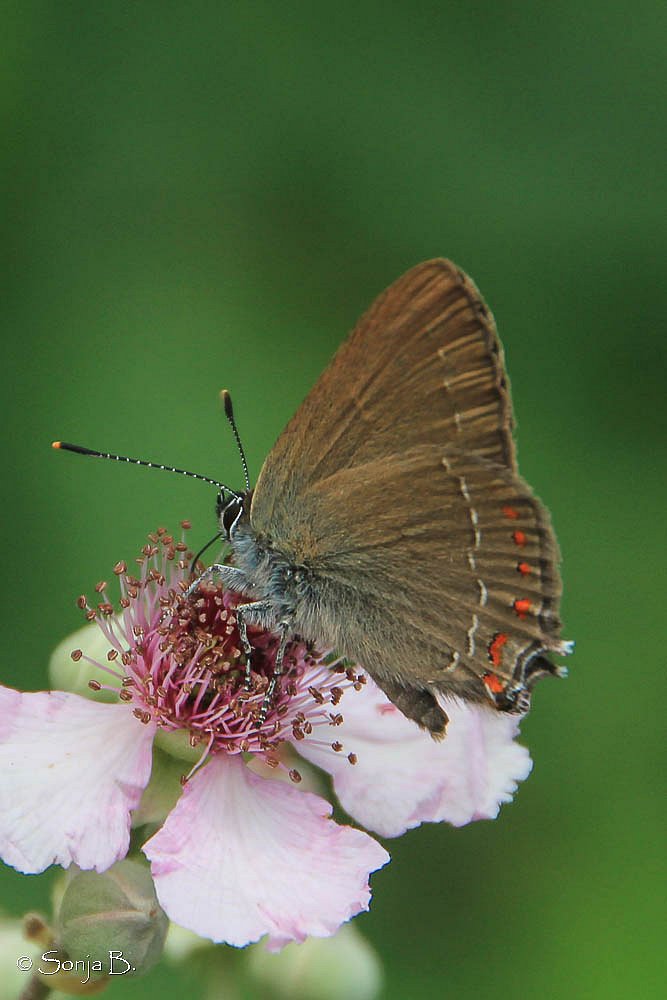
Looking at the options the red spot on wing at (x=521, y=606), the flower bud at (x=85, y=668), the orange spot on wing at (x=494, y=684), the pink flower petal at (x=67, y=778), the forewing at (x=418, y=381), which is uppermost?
the forewing at (x=418, y=381)

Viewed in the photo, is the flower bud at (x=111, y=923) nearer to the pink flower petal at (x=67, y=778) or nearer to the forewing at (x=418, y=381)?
the pink flower petal at (x=67, y=778)

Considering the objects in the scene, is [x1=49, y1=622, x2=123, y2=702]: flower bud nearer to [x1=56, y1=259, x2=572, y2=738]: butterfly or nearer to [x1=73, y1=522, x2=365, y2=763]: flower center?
[x1=73, y1=522, x2=365, y2=763]: flower center

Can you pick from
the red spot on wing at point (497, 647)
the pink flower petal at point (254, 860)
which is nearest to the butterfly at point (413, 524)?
the red spot on wing at point (497, 647)

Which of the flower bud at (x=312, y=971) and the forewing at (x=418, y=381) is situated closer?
the forewing at (x=418, y=381)

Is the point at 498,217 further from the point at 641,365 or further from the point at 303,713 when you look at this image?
the point at 303,713

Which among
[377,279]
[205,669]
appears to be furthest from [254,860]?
[377,279]

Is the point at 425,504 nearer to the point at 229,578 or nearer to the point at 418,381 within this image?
the point at 418,381

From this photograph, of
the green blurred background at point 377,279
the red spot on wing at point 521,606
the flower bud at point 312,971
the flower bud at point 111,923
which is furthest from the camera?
the green blurred background at point 377,279
